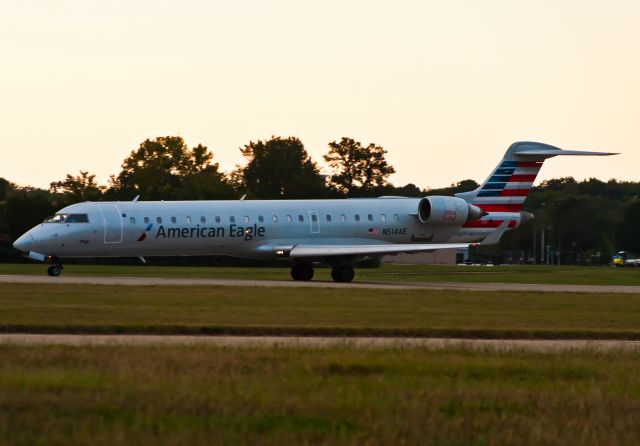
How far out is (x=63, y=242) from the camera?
1686 inches

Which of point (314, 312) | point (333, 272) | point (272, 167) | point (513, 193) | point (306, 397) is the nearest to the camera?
point (306, 397)

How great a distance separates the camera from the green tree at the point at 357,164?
322 feet

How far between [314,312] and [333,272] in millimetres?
18526

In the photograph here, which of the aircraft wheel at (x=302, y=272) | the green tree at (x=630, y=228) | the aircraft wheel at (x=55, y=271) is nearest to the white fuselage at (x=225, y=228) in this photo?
the aircraft wheel at (x=55, y=271)

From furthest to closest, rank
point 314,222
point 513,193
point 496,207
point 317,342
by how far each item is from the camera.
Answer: point 513,193 → point 496,207 → point 314,222 → point 317,342

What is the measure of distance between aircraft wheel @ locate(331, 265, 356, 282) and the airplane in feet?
0.12

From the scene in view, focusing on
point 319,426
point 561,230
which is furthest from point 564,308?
point 561,230

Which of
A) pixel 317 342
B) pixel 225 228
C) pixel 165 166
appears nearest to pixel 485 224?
pixel 225 228

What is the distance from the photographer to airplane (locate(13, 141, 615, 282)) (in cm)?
4316

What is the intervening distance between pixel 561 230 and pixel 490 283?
2669 centimetres

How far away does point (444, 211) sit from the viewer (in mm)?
47562

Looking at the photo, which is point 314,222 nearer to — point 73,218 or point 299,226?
point 299,226

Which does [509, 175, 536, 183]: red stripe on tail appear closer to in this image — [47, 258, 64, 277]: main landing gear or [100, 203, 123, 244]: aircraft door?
[100, 203, 123, 244]: aircraft door

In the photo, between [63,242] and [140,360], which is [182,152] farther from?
[140,360]
